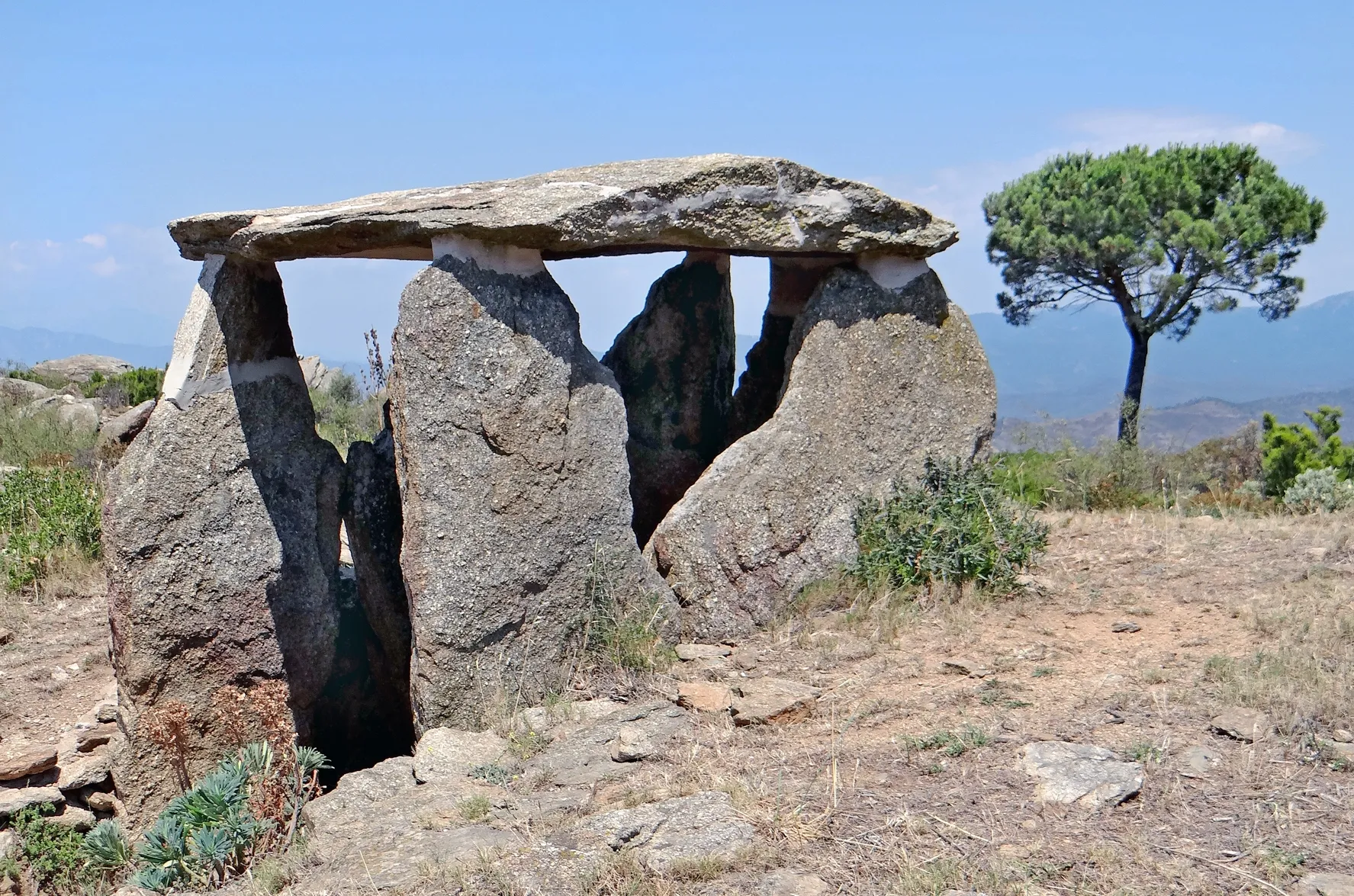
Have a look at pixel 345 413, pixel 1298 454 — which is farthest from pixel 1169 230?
pixel 345 413

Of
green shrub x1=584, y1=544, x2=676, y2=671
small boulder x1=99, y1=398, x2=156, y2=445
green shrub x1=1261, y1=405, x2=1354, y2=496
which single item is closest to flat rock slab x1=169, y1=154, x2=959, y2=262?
green shrub x1=584, y1=544, x2=676, y2=671

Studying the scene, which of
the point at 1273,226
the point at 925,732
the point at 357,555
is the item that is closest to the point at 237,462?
the point at 357,555

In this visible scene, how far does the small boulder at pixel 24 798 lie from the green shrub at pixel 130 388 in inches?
470

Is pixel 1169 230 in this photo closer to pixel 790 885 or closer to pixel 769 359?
pixel 769 359

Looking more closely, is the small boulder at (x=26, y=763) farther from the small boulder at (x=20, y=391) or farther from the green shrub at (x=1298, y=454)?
the small boulder at (x=20, y=391)

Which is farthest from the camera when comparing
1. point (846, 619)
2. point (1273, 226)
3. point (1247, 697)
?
point (1273, 226)

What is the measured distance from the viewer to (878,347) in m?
7.68

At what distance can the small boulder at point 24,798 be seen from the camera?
670 centimetres

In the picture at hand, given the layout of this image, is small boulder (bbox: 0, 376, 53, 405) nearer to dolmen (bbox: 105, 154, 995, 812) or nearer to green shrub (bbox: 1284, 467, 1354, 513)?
dolmen (bbox: 105, 154, 995, 812)

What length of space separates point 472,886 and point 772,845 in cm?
106

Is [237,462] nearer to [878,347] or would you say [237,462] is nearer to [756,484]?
[756,484]

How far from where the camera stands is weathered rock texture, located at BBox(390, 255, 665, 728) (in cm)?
636

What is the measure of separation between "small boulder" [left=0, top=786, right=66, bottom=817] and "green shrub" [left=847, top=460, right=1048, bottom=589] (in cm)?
478

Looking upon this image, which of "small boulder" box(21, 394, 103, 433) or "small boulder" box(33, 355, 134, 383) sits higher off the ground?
"small boulder" box(33, 355, 134, 383)
